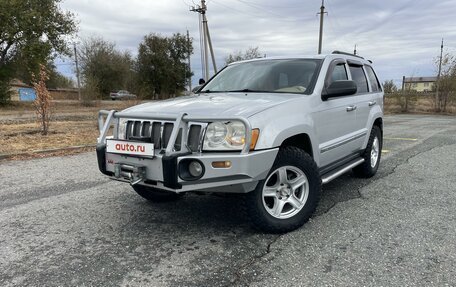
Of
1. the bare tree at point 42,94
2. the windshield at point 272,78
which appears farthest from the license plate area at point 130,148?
the bare tree at point 42,94

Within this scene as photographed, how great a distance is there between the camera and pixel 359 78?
5.39m

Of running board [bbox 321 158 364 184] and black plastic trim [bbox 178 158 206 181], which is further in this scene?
running board [bbox 321 158 364 184]

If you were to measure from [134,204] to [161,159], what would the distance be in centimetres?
167

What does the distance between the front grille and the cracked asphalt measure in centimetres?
77

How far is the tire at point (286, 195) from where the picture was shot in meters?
3.35

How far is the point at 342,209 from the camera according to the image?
422cm

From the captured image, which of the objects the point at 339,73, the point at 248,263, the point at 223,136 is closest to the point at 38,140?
the point at 339,73

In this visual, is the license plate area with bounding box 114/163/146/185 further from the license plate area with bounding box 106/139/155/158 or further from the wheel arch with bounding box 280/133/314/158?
the wheel arch with bounding box 280/133/314/158

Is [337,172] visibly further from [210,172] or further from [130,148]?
[130,148]

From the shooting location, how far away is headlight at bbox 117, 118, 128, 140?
3.67 metres

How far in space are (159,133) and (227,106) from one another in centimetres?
66

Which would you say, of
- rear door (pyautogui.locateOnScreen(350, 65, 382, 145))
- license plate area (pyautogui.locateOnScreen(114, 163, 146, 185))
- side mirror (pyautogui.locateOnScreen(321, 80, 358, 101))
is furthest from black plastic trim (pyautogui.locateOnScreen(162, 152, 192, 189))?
rear door (pyautogui.locateOnScreen(350, 65, 382, 145))

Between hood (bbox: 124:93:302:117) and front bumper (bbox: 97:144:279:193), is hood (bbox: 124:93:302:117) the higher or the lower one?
the higher one

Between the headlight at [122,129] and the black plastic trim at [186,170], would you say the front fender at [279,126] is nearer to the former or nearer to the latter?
the black plastic trim at [186,170]
